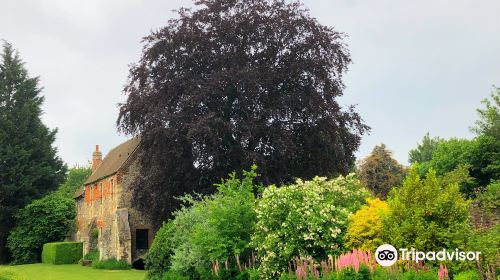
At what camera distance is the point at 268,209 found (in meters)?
15.1

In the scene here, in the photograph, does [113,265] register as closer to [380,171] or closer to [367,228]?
[367,228]

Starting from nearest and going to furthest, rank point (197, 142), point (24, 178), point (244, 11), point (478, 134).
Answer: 1. point (197, 142)
2. point (244, 11)
3. point (478, 134)
4. point (24, 178)

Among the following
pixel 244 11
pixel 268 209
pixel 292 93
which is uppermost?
pixel 244 11

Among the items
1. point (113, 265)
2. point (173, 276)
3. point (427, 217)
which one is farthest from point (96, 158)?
point (427, 217)

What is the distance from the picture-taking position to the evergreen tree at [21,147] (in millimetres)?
50844

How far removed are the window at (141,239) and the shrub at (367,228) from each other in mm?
26617

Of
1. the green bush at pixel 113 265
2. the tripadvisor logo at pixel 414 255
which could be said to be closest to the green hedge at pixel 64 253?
the green bush at pixel 113 265

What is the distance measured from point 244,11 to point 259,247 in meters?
16.1

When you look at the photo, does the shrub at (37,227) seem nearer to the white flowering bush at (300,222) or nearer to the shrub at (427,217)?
the white flowering bush at (300,222)

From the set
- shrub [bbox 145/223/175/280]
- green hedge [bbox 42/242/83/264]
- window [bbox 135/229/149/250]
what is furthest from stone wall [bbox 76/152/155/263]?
shrub [bbox 145/223/175/280]

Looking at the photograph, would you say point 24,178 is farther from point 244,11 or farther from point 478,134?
point 478,134

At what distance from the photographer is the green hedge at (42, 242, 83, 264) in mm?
43219

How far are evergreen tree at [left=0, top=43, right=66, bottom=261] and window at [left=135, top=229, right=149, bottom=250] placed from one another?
18.7 meters

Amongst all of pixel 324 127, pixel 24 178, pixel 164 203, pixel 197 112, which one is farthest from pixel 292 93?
pixel 24 178
